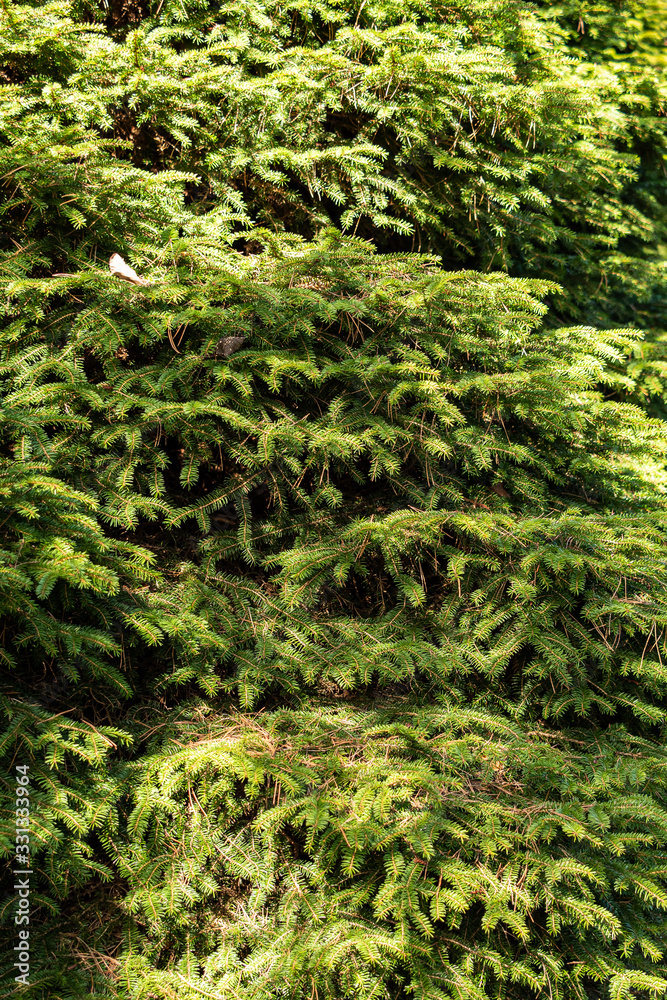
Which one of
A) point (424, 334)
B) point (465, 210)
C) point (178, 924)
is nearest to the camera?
point (178, 924)

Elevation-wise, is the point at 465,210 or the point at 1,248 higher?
the point at 465,210

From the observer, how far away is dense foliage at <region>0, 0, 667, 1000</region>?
1.99 metres

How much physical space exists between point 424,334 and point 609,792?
2.06 meters

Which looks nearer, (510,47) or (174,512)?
(174,512)

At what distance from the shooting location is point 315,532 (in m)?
2.76

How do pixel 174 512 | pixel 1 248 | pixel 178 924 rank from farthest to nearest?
→ 1. pixel 1 248
2. pixel 174 512
3. pixel 178 924

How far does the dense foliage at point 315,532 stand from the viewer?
1988 mm

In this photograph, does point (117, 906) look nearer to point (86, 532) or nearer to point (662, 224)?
point (86, 532)

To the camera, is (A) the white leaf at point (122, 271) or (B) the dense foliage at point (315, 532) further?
(A) the white leaf at point (122, 271)

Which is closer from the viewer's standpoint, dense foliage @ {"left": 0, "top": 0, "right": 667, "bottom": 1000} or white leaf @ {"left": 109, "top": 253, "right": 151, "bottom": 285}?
dense foliage @ {"left": 0, "top": 0, "right": 667, "bottom": 1000}

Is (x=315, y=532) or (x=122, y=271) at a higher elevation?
(x=122, y=271)

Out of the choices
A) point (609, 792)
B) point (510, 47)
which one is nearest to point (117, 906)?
point (609, 792)

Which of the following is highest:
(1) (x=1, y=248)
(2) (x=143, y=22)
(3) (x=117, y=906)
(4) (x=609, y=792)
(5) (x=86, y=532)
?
(2) (x=143, y=22)

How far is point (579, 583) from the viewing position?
2557 millimetres
